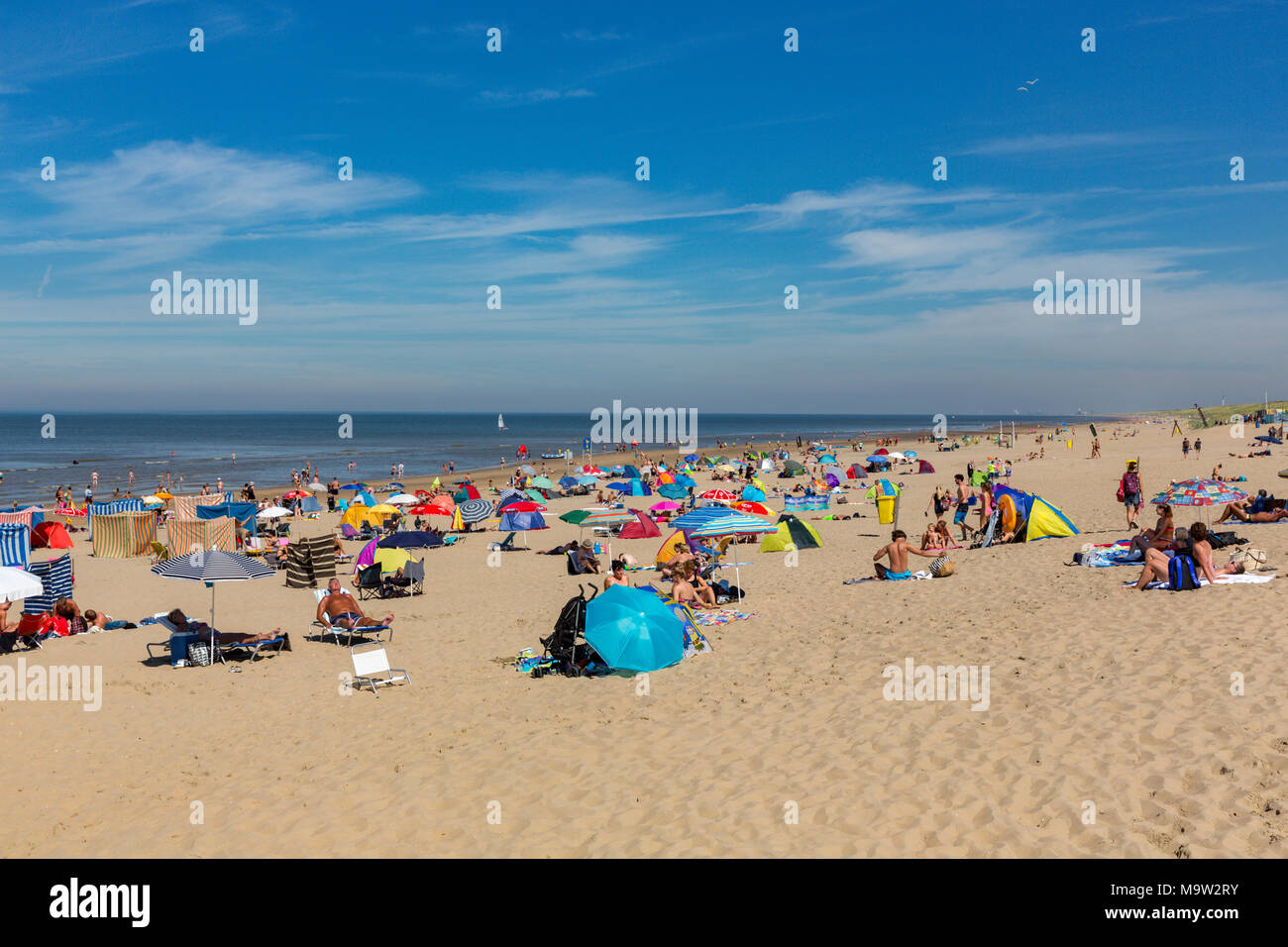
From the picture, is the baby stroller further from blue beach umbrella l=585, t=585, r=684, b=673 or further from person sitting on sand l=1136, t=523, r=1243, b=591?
person sitting on sand l=1136, t=523, r=1243, b=591

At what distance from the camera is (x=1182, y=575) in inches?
393

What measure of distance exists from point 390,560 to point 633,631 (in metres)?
7.92

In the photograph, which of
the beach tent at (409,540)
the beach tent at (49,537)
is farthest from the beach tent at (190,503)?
the beach tent at (409,540)

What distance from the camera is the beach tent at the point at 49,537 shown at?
23.4 meters

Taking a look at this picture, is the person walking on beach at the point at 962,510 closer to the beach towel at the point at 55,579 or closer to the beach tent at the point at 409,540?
the beach tent at the point at 409,540

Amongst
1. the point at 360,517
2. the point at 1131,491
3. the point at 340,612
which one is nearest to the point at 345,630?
the point at 340,612

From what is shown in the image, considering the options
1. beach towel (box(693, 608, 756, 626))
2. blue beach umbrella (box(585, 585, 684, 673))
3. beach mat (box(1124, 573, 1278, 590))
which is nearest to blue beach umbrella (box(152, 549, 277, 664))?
blue beach umbrella (box(585, 585, 684, 673))

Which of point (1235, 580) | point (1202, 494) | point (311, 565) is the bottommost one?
point (311, 565)

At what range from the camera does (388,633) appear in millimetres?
12219

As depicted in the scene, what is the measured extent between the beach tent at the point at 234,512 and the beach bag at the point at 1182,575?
21.3m

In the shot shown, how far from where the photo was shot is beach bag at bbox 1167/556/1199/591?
9953 mm

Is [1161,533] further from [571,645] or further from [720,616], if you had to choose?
[571,645]
